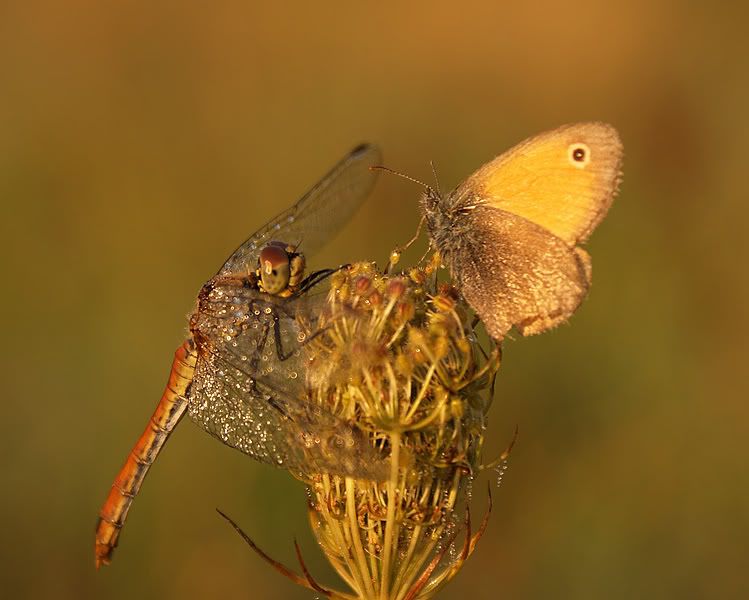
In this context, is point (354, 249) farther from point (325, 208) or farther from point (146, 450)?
point (146, 450)

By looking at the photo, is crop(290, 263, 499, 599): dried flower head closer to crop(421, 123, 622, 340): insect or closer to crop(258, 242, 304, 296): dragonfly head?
crop(421, 123, 622, 340): insect

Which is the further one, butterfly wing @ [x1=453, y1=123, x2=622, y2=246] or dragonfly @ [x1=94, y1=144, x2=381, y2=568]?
butterfly wing @ [x1=453, y1=123, x2=622, y2=246]

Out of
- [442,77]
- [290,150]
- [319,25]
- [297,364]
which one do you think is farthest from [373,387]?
[319,25]

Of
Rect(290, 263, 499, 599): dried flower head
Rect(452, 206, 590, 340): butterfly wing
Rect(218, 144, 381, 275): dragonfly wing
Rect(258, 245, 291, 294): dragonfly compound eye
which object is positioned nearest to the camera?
Rect(290, 263, 499, 599): dried flower head

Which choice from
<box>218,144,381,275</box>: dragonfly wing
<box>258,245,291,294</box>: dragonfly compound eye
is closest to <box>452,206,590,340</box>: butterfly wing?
<box>258,245,291,294</box>: dragonfly compound eye

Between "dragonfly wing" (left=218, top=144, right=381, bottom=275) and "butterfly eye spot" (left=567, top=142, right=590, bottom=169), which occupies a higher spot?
"dragonfly wing" (left=218, top=144, right=381, bottom=275)

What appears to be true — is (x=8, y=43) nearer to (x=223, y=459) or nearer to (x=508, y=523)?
(x=223, y=459)
